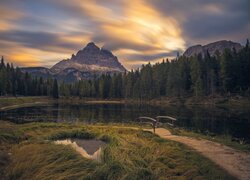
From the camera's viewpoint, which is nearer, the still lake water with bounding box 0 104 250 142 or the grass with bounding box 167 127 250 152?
the grass with bounding box 167 127 250 152

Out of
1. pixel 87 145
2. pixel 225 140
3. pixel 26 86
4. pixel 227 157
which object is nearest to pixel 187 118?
pixel 225 140

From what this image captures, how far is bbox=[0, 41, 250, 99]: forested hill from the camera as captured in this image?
10094 centimetres

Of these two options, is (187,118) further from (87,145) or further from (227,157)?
(227,157)

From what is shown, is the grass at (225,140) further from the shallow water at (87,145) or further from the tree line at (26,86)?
the tree line at (26,86)

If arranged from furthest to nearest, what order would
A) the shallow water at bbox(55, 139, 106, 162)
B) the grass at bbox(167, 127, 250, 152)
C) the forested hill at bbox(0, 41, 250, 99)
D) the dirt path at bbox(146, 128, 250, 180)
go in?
the forested hill at bbox(0, 41, 250, 99) < the grass at bbox(167, 127, 250, 152) < the shallow water at bbox(55, 139, 106, 162) < the dirt path at bbox(146, 128, 250, 180)

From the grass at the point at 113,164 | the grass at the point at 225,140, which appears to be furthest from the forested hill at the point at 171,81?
the grass at the point at 113,164

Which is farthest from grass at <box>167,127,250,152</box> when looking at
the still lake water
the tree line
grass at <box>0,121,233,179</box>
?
the tree line

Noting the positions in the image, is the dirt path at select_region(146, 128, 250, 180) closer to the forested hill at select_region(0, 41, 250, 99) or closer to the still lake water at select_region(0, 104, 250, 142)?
the still lake water at select_region(0, 104, 250, 142)

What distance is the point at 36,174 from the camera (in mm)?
13328

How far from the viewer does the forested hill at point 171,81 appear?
101 m

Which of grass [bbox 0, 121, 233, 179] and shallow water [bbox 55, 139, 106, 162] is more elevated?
grass [bbox 0, 121, 233, 179]


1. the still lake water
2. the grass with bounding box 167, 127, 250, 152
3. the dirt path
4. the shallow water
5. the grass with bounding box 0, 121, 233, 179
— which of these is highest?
the grass with bounding box 0, 121, 233, 179

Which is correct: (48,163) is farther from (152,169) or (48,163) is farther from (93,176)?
(152,169)

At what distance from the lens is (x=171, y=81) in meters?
124
